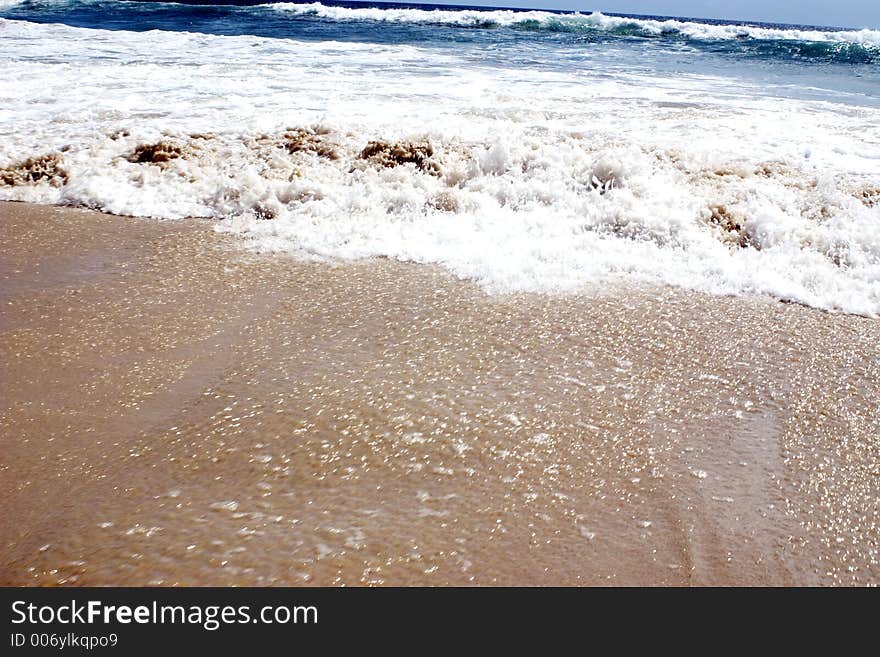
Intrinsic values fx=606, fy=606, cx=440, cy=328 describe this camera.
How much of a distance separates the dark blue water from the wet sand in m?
8.95

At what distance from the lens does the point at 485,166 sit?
4.58 metres

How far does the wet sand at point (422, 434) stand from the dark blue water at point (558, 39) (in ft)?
29.4

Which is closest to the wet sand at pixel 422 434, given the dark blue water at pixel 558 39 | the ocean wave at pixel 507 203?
the ocean wave at pixel 507 203

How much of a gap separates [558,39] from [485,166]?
18.1 meters

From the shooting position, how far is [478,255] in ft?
10.7

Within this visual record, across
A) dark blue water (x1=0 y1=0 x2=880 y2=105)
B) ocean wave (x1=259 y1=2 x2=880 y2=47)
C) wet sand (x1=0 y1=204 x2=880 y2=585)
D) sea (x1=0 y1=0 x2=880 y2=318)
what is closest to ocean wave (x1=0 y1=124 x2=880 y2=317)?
sea (x1=0 y1=0 x2=880 y2=318)

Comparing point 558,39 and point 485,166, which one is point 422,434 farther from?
point 558,39

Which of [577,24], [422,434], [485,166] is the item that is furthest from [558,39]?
[422,434]

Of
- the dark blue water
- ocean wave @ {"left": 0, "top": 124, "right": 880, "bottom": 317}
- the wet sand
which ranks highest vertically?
the dark blue water

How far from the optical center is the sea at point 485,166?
333 cm

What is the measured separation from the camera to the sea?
3.33 m

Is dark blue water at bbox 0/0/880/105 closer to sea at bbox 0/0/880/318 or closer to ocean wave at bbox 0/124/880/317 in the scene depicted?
sea at bbox 0/0/880/318

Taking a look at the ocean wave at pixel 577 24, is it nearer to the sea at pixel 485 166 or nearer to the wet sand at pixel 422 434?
the sea at pixel 485 166
